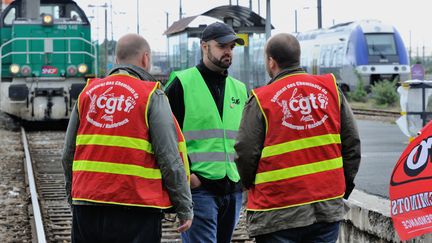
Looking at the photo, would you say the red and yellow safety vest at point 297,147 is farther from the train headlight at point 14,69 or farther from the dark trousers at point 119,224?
the train headlight at point 14,69

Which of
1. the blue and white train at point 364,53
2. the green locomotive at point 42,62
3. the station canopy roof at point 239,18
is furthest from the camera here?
the blue and white train at point 364,53

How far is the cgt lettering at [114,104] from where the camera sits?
438 centimetres

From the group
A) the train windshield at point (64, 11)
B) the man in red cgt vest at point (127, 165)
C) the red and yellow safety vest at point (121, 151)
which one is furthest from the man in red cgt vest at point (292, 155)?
the train windshield at point (64, 11)

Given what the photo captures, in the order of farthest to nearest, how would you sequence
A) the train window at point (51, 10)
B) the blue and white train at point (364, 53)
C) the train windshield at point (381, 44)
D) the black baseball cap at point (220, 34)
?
the train windshield at point (381, 44) → the blue and white train at point (364, 53) → the train window at point (51, 10) → the black baseball cap at point (220, 34)

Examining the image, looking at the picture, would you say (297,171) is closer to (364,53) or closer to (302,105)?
(302,105)

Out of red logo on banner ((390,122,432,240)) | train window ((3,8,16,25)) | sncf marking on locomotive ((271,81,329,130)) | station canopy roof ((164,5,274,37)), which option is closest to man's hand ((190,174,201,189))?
sncf marking on locomotive ((271,81,329,130))

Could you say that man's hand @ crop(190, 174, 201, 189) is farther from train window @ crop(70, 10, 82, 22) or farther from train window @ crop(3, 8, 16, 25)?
train window @ crop(3, 8, 16, 25)

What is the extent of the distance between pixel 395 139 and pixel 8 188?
403 inches

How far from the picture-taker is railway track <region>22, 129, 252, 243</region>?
28.8 ft

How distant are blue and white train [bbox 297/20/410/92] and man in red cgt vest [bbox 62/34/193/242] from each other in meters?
31.6

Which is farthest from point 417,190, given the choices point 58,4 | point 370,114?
point 370,114

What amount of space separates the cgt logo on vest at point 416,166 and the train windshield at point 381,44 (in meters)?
31.2

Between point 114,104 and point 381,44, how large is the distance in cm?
3285

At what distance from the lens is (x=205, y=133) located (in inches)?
209
